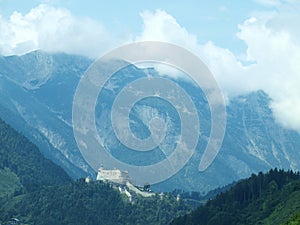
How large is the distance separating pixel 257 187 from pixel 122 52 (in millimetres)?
77427

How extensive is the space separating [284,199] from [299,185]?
8917mm

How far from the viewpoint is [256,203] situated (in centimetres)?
16175

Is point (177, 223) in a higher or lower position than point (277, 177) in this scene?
lower

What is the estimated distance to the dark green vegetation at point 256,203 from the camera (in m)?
145

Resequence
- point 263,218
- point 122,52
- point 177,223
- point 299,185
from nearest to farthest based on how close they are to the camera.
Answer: point 122,52 < point 263,218 < point 299,185 < point 177,223

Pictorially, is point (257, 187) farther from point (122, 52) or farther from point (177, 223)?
point (122, 52)

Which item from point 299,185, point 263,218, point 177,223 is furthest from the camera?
point 177,223

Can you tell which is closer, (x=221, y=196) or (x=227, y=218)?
(x=227, y=218)

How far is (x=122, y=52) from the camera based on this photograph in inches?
4476

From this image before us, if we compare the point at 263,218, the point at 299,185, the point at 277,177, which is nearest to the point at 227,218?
the point at 263,218

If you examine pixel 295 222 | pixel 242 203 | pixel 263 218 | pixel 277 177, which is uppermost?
pixel 277 177

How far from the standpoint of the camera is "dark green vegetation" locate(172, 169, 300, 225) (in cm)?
14510

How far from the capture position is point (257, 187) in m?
176

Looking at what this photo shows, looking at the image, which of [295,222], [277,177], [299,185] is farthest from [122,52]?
[277,177]
